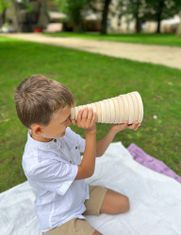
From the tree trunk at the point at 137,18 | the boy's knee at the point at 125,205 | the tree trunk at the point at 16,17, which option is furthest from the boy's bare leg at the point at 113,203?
the tree trunk at the point at 16,17

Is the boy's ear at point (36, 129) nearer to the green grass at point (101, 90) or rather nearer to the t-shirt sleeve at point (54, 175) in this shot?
the t-shirt sleeve at point (54, 175)

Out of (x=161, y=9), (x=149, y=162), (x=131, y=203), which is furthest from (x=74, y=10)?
(x=131, y=203)

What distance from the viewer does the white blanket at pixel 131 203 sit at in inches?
107

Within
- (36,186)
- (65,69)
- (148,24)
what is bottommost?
(148,24)

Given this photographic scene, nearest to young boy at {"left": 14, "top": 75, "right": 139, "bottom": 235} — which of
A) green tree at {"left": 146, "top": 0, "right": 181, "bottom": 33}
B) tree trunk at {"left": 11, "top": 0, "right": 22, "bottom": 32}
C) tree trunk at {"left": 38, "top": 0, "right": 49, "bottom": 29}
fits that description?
green tree at {"left": 146, "top": 0, "right": 181, "bottom": 33}

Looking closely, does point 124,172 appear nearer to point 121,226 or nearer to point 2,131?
point 121,226

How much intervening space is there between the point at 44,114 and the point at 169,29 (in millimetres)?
30253

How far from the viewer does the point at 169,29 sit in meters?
30.7

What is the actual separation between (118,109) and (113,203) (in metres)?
0.84

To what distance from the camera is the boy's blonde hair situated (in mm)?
2090

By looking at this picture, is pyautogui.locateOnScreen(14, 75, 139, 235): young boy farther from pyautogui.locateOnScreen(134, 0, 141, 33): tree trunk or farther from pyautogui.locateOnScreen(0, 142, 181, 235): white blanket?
pyautogui.locateOnScreen(134, 0, 141, 33): tree trunk

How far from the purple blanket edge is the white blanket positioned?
0.14m

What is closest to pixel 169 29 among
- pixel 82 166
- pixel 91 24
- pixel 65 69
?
pixel 91 24

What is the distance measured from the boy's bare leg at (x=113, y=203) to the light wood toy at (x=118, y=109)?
2.31 ft
